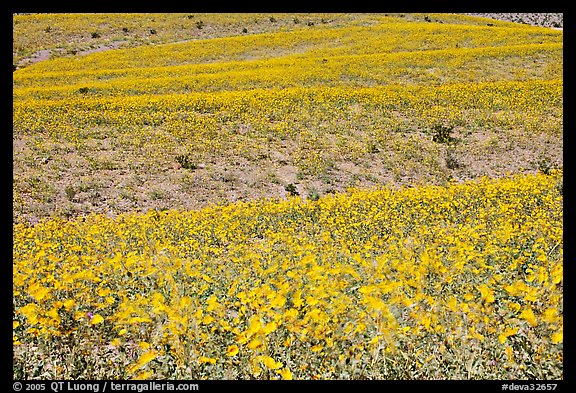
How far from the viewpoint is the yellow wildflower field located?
420cm

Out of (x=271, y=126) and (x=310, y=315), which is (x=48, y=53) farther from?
(x=310, y=315)

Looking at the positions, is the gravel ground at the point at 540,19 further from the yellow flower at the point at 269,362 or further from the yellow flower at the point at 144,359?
the yellow flower at the point at 144,359

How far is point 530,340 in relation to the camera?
13.7 feet

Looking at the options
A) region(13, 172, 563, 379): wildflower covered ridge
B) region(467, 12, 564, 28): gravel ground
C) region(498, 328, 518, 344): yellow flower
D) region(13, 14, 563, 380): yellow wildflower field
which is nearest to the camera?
region(498, 328, 518, 344): yellow flower

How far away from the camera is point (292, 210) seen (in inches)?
411

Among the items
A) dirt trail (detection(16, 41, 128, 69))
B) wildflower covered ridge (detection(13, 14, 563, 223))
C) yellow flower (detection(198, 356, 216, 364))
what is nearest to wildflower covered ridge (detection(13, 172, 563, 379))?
yellow flower (detection(198, 356, 216, 364))

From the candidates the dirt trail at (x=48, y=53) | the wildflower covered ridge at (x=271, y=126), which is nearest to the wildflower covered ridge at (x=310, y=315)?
the wildflower covered ridge at (x=271, y=126)

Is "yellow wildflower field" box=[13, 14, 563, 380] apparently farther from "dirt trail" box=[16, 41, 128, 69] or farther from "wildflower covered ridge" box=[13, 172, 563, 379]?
"dirt trail" box=[16, 41, 128, 69]

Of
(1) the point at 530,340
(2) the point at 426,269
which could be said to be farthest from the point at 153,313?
(1) the point at 530,340

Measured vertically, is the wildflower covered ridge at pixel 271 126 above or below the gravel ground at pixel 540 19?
below

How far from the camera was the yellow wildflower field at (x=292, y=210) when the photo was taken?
13.8 ft

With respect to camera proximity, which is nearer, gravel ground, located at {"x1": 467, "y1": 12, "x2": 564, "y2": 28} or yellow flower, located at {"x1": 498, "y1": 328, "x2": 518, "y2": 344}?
yellow flower, located at {"x1": 498, "y1": 328, "x2": 518, "y2": 344}

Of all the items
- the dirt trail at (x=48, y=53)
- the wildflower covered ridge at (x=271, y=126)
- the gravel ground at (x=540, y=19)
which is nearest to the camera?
the wildflower covered ridge at (x=271, y=126)

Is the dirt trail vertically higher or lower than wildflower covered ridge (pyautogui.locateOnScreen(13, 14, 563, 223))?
higher
